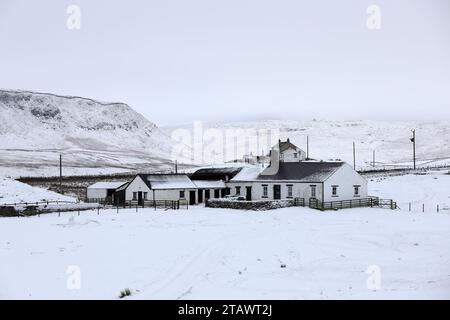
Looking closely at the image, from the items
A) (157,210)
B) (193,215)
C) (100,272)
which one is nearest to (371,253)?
(100,272)

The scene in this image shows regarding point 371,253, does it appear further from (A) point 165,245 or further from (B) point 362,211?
(B) point 362,211

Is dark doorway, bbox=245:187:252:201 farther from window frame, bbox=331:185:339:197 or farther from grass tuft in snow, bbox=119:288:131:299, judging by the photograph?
grass tuft in snow, bbox=119:288:131:299

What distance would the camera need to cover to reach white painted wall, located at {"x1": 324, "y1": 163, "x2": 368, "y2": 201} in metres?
→ 41.2

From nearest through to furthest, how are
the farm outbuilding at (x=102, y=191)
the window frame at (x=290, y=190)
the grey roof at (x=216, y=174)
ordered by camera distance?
the window frame at (x=290, y=190) → the grey roof at (x=216, y=174) → the farm outbuilding at (x=102, y=191)

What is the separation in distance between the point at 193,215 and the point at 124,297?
21180 mm

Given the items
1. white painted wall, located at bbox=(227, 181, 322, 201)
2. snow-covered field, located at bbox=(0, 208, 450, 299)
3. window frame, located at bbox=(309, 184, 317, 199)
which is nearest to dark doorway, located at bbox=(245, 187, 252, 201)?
white painted wall, located at bbox=(227, 181, 322, 201)

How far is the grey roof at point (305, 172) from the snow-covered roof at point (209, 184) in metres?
4.54

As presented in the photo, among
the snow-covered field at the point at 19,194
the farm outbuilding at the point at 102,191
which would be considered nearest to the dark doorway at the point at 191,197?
the farm outbuilding at the point at 102,191

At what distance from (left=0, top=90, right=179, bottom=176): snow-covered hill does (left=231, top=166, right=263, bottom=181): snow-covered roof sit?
6234 cm

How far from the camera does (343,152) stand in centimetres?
16050

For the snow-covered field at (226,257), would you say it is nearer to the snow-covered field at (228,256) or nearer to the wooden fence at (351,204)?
the snow-covered field at (228,256)

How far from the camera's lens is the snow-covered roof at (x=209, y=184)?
152 ft

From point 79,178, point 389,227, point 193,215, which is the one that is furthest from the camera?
point 79,178

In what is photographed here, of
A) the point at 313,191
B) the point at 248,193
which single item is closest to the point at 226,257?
the point at 313,191
